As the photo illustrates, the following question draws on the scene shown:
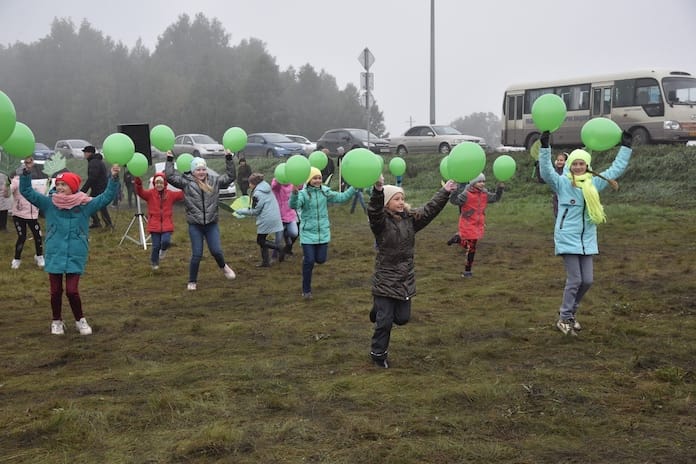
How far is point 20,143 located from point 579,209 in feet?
16.6

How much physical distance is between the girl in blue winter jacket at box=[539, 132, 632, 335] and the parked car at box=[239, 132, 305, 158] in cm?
2537

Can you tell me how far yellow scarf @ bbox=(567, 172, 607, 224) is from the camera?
645cm

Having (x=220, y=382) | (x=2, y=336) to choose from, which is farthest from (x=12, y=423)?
(x=2, y=336)

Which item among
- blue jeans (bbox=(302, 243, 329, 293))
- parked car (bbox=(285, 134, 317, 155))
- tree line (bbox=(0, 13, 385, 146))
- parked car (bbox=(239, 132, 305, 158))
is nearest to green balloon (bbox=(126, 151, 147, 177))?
blue jeans (bbox=(302, 243, 329, 293))

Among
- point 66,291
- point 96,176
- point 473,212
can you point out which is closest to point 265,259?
point 473,212

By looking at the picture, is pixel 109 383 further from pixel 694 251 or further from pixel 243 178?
pixel 243 178

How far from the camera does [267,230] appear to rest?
10.8 m

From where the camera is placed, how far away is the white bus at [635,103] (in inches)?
829

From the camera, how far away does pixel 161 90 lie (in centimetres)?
7150

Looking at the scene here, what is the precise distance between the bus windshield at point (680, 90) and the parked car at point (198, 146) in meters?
18.5

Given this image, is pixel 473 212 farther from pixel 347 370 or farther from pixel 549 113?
pixel 347 370

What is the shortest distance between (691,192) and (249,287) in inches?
512

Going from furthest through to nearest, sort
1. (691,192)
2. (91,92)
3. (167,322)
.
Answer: (91,92) < (691,192) < (167,322)

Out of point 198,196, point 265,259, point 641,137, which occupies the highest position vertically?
point 641,137
